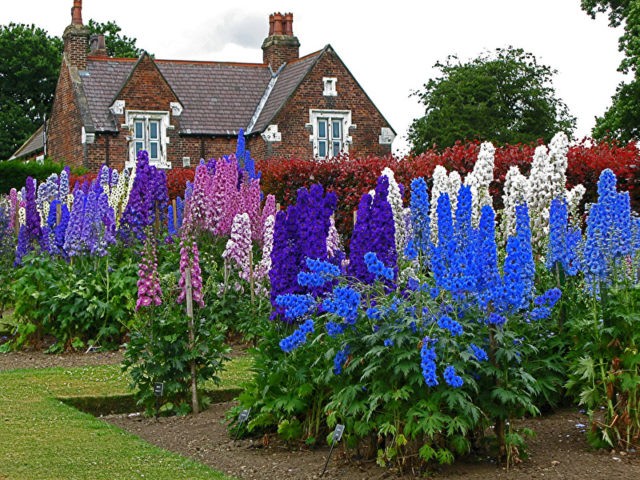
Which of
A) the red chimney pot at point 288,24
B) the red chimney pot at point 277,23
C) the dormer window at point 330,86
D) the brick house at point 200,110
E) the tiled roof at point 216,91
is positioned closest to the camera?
the brick house at point 200,110

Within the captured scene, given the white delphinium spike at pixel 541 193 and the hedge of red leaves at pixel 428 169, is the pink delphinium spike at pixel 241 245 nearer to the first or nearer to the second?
the hedge of red leaves at pixel 428 169

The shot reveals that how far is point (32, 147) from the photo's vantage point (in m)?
43.0

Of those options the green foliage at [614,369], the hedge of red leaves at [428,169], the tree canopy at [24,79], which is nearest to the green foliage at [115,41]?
the tree canopy at [24,79]

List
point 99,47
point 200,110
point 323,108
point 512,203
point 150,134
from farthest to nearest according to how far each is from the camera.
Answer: point 99,47 < point 200,110 < point 323,108 < point 150,134 < point 512,203

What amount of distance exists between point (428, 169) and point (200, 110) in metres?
Answer: 23.1

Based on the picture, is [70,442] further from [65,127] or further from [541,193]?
[65,127]

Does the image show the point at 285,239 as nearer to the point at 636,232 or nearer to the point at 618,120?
the point at 636,232

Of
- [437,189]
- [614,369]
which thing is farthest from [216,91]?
[614,369]

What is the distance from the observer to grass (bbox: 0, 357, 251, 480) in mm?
5805

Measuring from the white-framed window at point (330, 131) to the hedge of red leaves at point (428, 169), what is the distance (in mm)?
18079

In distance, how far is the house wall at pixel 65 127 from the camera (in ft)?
112

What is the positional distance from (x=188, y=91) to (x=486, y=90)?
43.8ft

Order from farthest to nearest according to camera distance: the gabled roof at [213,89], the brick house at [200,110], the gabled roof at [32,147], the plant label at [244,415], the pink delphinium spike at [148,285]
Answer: the gabled roof at [32,147], the gabled roof at [213,89], the brick house at [200,110], the pink delphinium spike at [148,285], the plant label at [244,415]

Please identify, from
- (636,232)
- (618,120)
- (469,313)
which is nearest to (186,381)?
→ (469,313)
